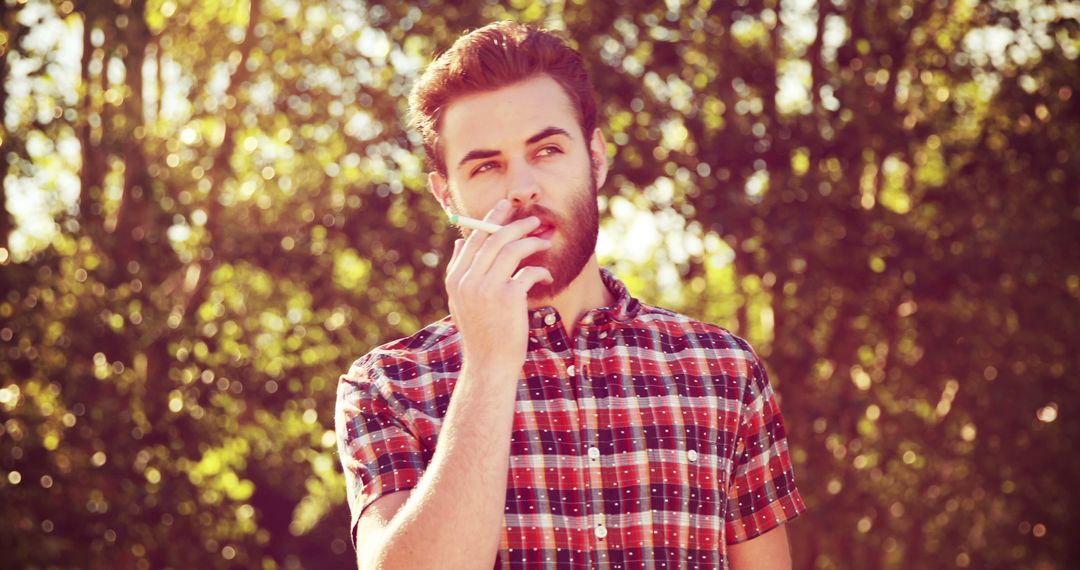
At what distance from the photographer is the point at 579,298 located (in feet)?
9.35

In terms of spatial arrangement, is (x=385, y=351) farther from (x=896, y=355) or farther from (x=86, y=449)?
(x=896, y=355)

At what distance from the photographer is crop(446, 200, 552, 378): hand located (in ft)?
7.54

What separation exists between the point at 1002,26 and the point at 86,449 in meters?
5.50

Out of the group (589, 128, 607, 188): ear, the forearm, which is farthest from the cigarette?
(589, 128, 607, 188): ear

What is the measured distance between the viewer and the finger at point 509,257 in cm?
234

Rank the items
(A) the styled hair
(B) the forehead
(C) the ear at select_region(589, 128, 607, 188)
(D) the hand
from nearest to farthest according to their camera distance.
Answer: (D) the hand, (B) the forehead, (A) the styled hair, (C) the ear at select_region(589, 128, 607, 188)

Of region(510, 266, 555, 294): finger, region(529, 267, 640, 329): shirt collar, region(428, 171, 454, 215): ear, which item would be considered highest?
region(428, 171, 454, 215): ear

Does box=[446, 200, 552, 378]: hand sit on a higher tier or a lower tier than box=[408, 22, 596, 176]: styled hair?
lower

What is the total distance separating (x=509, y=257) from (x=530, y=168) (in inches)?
16.7

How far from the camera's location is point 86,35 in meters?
6.35

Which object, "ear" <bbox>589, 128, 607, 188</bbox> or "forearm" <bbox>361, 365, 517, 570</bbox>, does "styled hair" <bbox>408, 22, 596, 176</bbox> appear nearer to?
"ear" <bbox>589, 128, 607, 188</bbox>

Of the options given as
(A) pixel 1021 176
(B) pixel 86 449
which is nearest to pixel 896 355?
(A) pixel 1021 176

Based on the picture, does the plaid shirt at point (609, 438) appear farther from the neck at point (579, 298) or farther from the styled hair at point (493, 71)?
the styled hair at point (493, 71)

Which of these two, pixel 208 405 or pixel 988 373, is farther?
pixel 988 373
